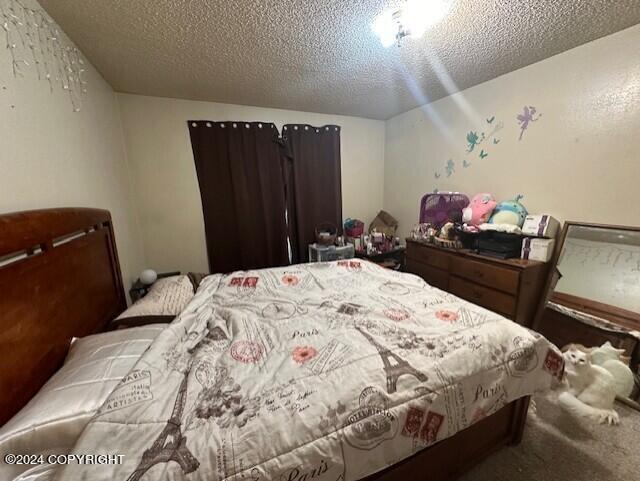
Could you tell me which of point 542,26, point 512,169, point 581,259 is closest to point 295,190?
point 512,169

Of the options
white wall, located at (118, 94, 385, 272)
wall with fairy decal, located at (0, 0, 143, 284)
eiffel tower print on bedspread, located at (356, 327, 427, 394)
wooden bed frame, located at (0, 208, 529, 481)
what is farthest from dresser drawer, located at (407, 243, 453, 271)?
wall with fairy decal, located at (0, 0, 143, 284)

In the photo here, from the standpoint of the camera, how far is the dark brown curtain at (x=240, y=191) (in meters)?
2.71

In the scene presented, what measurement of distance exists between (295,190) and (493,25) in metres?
2.14

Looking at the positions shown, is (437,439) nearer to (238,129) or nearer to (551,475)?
(551,475)

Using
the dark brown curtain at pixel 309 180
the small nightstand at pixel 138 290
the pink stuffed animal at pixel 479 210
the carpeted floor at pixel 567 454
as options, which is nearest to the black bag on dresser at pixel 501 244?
the pink stuffed animal at pixel 479 210

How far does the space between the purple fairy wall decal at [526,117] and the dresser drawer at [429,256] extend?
1151mm

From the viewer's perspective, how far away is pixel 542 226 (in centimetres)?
195

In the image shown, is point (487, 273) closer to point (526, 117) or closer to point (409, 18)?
point (526, 117)

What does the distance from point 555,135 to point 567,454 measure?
203 centimetres

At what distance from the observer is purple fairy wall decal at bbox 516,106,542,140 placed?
2.05 m

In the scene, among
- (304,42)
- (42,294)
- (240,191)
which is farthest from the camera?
(240,191)

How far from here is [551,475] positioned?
120 centimetres

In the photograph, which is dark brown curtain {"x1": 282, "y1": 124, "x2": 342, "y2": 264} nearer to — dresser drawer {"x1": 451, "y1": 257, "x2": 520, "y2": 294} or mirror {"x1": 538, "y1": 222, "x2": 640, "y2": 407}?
dresser drawer {"x1": 451, "y1": 257, "x2": 520, "y2": 294}

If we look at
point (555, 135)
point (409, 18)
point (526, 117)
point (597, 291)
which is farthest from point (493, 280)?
point (409, 18)
